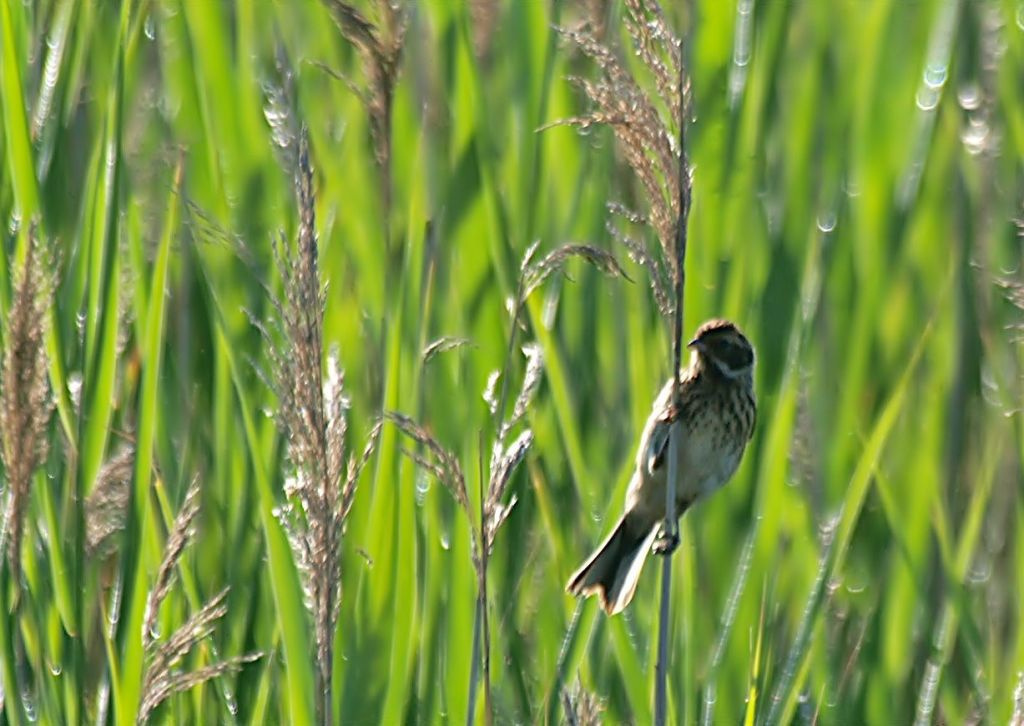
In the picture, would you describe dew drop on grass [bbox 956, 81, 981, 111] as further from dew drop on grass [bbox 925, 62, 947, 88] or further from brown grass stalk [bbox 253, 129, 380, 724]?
brown grass stalk [bbox 253, 129, 380, 724]

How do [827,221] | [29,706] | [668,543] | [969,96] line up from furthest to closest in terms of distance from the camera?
[969,96] → [827,221] → [29,706] → [668,543]

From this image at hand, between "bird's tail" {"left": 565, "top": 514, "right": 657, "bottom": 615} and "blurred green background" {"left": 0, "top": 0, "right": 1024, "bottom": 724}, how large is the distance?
69 mm

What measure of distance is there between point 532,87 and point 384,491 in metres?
0.98

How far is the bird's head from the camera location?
2.67 metres

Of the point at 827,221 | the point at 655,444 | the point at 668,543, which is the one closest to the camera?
the point at 668,543

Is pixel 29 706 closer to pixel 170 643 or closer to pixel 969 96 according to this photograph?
pixel 170 643

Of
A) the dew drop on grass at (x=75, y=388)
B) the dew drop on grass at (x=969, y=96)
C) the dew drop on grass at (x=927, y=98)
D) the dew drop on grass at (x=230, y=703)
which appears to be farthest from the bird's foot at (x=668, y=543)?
the dew drop on grass at (x=969, y=96)

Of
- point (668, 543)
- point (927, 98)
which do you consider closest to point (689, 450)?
point (668, 543)

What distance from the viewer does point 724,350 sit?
2.80 meters

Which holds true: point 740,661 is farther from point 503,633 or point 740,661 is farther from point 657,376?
point 657,376

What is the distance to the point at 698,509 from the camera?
2820mm

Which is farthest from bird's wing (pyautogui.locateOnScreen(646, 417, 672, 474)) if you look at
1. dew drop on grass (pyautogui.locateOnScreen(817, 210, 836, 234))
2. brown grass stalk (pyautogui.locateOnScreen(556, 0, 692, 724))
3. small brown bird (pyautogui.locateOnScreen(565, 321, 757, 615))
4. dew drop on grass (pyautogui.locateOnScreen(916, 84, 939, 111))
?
dew drop on grass (pyautogui.locateOnScreen(916, 84, 939, 111))

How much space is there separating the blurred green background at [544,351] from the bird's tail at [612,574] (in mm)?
69

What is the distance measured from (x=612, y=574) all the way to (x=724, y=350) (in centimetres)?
51
